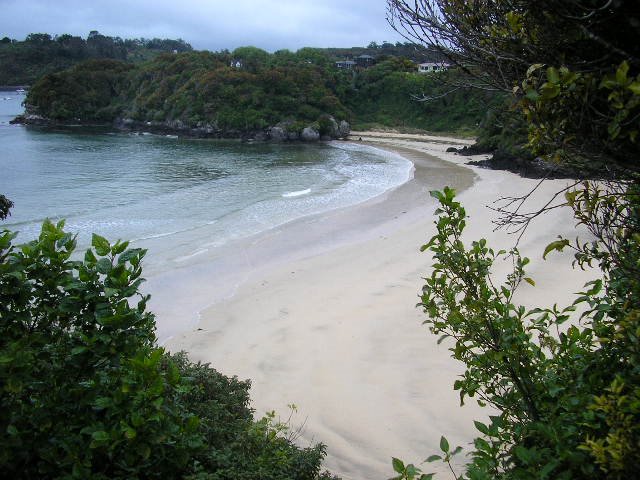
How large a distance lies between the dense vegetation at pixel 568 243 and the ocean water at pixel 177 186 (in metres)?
8.63

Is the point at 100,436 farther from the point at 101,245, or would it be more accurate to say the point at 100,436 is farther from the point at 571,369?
the point at 571,369

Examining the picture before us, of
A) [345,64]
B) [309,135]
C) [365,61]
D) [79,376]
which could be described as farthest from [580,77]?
[365,61]

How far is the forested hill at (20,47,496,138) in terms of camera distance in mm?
63062

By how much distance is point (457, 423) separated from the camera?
6242 millimetres

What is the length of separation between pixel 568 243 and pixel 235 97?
66.8m

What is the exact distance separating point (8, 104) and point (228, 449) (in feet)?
347

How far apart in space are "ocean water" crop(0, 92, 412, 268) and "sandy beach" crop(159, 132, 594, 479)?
2.73m

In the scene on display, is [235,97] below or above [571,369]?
above

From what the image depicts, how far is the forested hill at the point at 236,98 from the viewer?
63062 millimetres

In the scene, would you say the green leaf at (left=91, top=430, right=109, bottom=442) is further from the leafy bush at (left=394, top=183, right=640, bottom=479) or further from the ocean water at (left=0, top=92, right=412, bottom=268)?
the ocean water at (left=0, top=92, right=412, bottom=268)

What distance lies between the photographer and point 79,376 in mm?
2781

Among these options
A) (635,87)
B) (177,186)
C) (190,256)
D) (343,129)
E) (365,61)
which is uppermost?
(365,61)

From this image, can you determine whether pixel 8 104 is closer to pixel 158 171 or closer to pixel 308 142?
pixel 308 142

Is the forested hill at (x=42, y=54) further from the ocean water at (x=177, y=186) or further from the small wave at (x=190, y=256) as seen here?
the small wave at (x=190, y=256)
